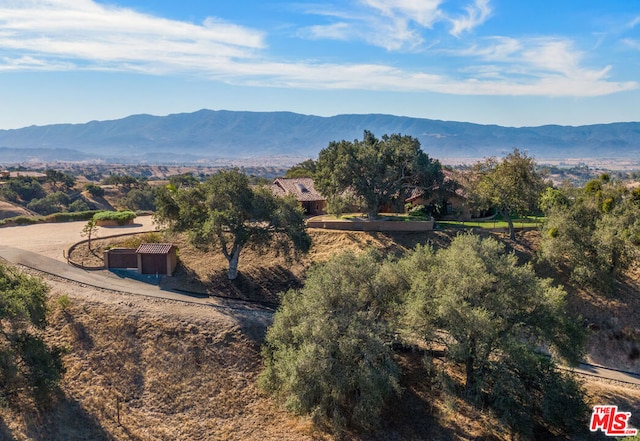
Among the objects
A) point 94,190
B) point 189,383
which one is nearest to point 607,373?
point 189,383

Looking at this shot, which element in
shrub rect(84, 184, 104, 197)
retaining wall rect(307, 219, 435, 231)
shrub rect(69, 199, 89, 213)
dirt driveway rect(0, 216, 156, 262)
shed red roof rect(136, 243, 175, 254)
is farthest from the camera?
shrub rect(84, 184, 104, 197)

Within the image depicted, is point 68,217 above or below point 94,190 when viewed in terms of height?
above

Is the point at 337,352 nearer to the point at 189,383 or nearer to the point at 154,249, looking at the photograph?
the point at 189,383

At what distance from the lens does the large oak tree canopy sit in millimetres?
42969

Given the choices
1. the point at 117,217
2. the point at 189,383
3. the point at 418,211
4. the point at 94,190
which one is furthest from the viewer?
the point at 94,190

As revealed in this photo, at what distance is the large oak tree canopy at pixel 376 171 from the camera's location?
1692 inches

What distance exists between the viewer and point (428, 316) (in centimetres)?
2392

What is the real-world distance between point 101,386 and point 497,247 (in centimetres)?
2391

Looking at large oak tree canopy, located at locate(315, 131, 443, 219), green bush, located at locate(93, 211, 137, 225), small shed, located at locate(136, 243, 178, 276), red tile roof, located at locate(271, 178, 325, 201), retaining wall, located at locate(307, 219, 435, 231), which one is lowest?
small shed, located at locate(136, 243, 178, 276)

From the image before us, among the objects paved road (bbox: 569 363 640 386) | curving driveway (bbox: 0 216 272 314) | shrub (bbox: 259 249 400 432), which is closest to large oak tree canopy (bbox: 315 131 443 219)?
curving driveway (bbox: 0 216 272 314)

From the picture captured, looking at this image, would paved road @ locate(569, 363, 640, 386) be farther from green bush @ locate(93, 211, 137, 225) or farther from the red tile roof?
green bush @ locate(93, 211, 137, 225)

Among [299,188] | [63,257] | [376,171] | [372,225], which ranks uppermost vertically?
[376,171]

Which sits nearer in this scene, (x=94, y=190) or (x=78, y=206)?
(x=78, y=206)

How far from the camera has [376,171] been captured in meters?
43.0
